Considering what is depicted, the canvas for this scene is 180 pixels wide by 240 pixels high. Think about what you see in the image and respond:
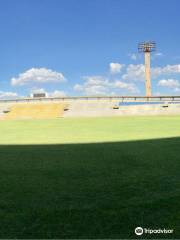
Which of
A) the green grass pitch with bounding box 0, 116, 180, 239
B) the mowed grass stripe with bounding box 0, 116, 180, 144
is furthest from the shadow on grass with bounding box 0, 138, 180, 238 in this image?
the mowed grass stripe with bounding box 0, 116, 180, 144

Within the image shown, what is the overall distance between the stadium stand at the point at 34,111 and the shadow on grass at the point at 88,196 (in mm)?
42941

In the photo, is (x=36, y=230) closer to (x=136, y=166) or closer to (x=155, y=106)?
(x=136, y=166)

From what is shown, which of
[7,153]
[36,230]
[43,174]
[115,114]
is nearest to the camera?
[36,230]

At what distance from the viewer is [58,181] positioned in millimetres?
7848

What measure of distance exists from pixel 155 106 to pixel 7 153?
4635 cm

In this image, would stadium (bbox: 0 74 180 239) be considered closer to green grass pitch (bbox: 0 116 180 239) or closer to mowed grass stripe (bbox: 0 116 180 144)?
green grass pitch (bbox: 0 116 180 239)

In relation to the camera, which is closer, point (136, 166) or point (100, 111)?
point (136, 166)

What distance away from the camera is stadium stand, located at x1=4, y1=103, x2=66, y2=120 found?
53.8 meters

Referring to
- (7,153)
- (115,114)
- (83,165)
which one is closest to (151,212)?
(83,165)

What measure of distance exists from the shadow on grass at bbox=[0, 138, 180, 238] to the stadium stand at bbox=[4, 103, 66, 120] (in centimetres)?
4294

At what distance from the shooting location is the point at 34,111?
190 ft
